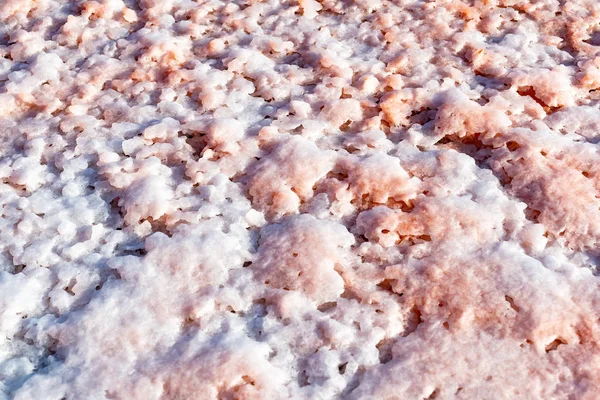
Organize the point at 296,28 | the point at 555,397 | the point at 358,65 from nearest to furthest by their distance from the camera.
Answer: the point at 555,397
the point at 358,65
the point at 296,28

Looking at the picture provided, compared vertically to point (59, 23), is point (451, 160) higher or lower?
lower

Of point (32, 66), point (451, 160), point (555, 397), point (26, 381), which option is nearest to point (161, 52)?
point (32, 66)

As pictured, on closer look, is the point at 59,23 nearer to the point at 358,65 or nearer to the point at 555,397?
the point at 358,65

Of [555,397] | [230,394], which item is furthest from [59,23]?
[555,397]

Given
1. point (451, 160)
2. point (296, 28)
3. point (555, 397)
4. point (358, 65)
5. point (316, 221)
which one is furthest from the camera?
point (296, 28)

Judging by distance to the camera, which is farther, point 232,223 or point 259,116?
point 259,116

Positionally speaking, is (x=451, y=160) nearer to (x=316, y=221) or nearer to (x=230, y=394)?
(x=316, y=221)
